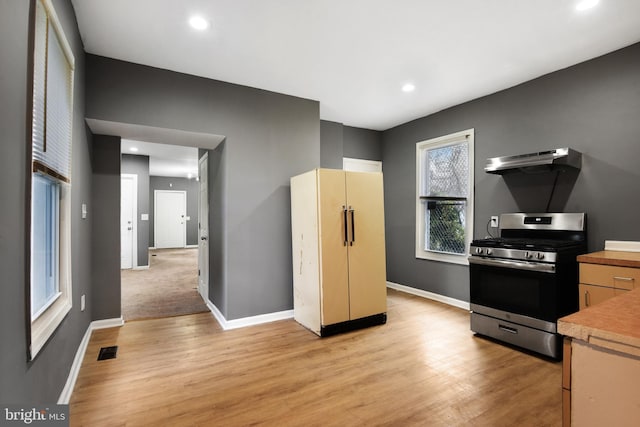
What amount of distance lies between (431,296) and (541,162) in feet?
7.93

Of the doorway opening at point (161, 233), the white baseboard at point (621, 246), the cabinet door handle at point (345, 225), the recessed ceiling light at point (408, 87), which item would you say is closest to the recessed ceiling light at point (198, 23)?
the cabinet door handle at point (345, 225)

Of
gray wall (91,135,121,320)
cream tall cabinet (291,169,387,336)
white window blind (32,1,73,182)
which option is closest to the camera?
white window blind (32,1,73,182)

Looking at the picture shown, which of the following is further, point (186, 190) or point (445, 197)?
point (186, 190)

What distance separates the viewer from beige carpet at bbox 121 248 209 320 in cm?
402

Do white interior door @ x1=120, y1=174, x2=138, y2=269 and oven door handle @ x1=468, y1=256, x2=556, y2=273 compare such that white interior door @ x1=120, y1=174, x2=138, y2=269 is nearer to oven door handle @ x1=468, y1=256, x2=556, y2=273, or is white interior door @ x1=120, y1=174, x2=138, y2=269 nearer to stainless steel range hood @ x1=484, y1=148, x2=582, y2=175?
oven door handle @ x1=468, y1=256, x2=556, y2=273

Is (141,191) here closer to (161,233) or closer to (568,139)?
(161,233)

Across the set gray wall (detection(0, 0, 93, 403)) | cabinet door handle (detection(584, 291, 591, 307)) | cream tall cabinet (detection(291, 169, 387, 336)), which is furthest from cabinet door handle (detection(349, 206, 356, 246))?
gray wall (detection(0, 0, 93, 403))

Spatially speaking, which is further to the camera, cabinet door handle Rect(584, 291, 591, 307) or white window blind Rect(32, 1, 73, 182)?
cabinet door handle Rect(584, 291, 591, 307)

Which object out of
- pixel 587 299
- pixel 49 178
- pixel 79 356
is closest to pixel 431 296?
pixel 587 299

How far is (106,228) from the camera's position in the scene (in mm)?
3406

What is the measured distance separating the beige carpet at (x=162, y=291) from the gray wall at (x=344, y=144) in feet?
9.20

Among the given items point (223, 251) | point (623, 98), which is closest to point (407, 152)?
point (623, 98)

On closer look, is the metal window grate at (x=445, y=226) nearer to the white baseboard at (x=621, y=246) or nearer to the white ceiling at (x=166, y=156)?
the white baseboard at (x=621, y=246)

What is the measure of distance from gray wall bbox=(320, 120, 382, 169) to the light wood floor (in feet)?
8.39
